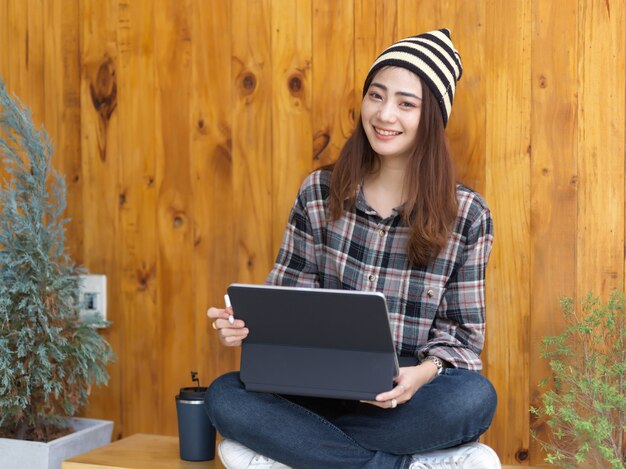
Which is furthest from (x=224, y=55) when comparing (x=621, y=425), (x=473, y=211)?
(x=621, y=425)

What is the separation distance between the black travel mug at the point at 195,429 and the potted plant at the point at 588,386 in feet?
2.58

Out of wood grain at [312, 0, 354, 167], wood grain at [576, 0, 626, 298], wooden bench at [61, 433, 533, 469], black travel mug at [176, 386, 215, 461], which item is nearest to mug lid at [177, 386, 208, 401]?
black travel mug at [176, 386, 215, 461]

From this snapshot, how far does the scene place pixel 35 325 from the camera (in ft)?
7.02

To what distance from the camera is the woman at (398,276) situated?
1.71 meters

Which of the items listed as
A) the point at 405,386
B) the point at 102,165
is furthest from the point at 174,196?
the point at 405,386

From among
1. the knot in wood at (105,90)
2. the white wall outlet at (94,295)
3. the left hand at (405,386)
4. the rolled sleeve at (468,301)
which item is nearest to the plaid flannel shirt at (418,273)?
the rolled sleeve at (468,301)

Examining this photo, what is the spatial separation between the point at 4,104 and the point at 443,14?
119cm

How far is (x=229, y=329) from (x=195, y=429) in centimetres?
43

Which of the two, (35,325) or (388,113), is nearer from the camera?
(388,113)

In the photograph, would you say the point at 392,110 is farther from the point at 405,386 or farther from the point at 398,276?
the point at 405,386

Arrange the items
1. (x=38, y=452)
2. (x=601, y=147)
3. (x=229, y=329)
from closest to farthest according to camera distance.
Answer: (x=229, y=329) → (x=601, y=147) → (x=38, y=452)

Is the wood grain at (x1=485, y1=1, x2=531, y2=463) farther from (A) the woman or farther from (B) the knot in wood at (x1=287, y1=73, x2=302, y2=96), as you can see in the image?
(B) the knot in wood at (x1=287, y1=73, x2=302, y2=96)

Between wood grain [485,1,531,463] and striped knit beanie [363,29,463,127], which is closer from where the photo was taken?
striped knit beanie [363,29,463,127]

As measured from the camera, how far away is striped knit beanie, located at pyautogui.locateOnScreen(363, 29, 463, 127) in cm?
185
